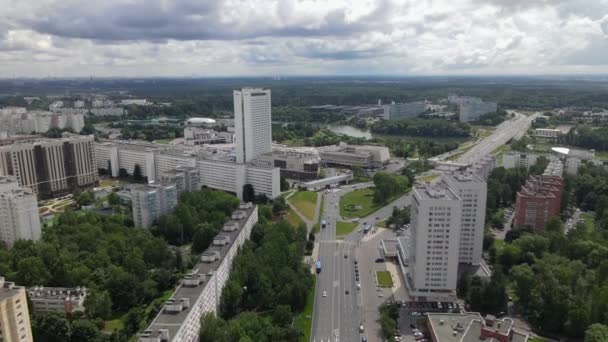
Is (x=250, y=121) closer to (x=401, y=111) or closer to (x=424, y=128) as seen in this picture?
(x=424, y=128)

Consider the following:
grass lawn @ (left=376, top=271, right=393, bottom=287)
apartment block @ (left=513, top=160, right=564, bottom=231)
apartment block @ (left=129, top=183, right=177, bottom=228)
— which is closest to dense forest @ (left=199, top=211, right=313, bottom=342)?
grass lawn @ (left=376, top=271, right=393, bottom=287)

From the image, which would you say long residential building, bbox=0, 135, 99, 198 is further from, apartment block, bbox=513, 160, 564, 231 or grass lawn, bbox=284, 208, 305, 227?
apartment block, bbox=513, 160, 564, 231

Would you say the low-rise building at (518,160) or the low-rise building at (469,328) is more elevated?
the low-rise building at (518,160)

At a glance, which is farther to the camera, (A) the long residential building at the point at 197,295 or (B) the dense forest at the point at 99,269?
(B) the dense forest at the point at 99,269

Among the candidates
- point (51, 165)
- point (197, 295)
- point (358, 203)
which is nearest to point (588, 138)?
point (358, 203)

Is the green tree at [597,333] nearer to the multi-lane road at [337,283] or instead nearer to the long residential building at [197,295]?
the multi-lane road at [337,283]

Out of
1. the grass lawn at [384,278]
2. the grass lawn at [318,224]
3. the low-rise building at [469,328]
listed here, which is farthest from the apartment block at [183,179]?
the low-rise building at [469,328]

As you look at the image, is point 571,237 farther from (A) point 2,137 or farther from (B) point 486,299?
(A) point 2,137
